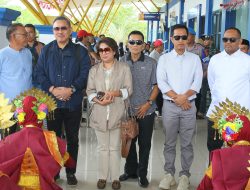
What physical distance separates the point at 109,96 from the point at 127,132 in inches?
16.4

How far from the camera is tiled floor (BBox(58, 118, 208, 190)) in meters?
4.68

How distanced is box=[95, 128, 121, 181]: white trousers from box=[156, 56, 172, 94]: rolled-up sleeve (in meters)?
0.63

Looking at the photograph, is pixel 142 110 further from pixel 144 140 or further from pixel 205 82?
pixel 205 82

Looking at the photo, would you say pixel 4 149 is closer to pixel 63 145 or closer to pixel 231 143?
pixel 63 145

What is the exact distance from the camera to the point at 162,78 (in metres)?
4.38

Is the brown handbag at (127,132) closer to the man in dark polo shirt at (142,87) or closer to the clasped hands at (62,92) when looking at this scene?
the man in dark polo shirt at (142,87)

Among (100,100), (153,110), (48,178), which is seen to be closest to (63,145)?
(48,178)

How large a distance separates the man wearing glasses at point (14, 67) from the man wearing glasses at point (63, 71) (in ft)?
0.48

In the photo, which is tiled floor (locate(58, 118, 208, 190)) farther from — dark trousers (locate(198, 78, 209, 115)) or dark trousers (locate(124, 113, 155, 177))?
dark trousers (locate(198, 78, 209, 115))

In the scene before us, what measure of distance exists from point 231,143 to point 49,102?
1618mm

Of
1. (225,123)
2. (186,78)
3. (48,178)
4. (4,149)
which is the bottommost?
(48,178)

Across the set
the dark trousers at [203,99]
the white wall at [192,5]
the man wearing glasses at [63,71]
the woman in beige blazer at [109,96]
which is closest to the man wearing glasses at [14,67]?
the man wearing glasses at [63,71]

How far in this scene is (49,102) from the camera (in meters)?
3.79

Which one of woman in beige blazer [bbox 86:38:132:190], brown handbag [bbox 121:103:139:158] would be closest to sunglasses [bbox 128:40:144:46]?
woman in beige blazer [bbox 86:38:132:190]
